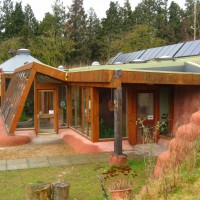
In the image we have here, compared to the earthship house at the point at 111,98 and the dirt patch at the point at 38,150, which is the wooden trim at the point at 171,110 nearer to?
the earthship house at the point at 111,98

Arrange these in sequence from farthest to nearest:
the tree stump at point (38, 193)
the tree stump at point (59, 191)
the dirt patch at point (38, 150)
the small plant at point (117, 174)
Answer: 1. the dirt patch at point (38, 150)
2. the small plant at point (117, 174)
3. the tree stump at point (59, 191)
4. the tree stump at point (38, 193)

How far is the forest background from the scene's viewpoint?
4184 centimetres

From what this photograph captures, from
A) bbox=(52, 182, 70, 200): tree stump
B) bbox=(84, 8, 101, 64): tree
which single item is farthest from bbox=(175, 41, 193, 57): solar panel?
bbox=(84, 8, 101, 64): tree

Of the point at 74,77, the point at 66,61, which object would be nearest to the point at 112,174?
the point at 74,77

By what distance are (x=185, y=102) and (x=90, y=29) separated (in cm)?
4206

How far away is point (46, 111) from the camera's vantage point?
15.7 metres

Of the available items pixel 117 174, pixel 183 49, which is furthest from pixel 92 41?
pixel 117 174

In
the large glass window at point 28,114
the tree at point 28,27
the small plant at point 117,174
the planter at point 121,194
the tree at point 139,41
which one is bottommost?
the small plant at point 117,174

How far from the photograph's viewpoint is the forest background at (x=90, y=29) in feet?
137

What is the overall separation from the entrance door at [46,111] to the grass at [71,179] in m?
5.70

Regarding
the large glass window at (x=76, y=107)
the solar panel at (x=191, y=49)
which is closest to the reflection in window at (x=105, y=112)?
the large glass window at (x=76, y=107)

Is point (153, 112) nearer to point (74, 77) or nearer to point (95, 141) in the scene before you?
point (95, 141)

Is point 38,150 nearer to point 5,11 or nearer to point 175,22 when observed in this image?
point 175,22

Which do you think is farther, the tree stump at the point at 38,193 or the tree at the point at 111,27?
the tree at the point at 111,27
